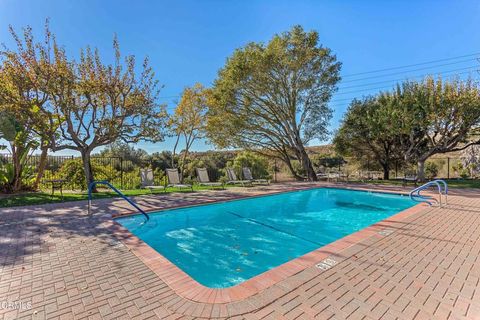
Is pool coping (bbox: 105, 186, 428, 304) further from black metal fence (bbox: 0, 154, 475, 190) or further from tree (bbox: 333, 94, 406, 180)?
tree (bbox: 333, 94, 406, 180)

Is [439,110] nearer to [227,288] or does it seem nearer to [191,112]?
[191,112]

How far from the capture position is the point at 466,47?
16.8 metres

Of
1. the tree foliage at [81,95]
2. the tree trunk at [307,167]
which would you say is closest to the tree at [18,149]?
the tree foliage at [81,95]

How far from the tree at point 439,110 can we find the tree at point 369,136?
1.24 m

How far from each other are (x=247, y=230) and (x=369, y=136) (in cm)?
1465

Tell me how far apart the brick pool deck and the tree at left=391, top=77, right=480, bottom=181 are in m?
10.7

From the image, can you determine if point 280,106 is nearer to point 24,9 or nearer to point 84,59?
point 84,59

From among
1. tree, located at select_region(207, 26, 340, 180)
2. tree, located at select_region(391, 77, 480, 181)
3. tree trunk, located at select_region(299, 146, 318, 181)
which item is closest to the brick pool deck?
tree, located at select_region(391, 77, 480, 181)

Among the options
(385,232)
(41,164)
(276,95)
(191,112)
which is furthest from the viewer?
(191,112)

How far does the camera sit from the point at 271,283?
2.90 m

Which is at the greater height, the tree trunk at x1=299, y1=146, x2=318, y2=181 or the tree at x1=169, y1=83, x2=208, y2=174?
the tree at x1=169, y1=83, x2=208, y2=174

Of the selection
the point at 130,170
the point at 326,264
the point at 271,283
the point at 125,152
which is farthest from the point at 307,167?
the point at 125,152

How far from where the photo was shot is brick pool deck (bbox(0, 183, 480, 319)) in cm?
238

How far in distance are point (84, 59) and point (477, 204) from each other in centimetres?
1579
